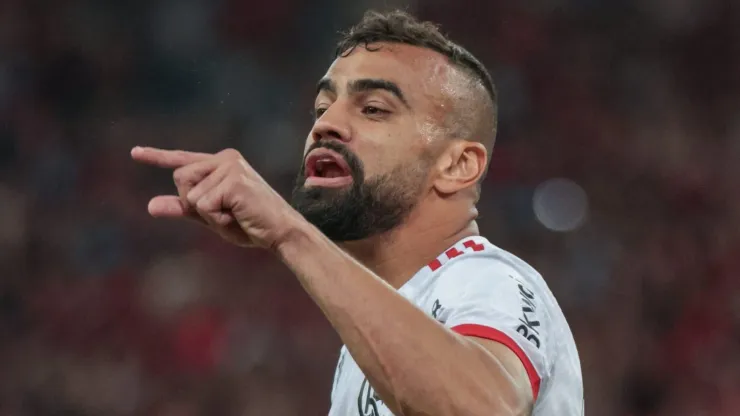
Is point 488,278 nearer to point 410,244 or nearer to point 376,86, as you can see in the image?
point 410,244

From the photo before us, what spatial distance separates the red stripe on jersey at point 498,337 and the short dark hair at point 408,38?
44.3 inches

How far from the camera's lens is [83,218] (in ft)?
21.0

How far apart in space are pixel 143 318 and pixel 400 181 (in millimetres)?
3807

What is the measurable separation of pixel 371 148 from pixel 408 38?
0.42 m

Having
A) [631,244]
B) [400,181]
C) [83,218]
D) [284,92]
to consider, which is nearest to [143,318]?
[83,218]

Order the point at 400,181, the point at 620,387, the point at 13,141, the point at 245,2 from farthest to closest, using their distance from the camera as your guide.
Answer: the point at 245,2 → the point at 13,141 → the point at 620,387 → the point at 400,181

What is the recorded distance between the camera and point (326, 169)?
2.68 m

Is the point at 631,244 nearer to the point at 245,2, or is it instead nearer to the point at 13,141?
the point at 245,2

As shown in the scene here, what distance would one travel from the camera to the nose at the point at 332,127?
2.61 meters

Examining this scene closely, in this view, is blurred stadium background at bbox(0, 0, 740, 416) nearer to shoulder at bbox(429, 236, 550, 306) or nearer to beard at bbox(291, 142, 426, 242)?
beard at bbox(291, 142, 426, 242)

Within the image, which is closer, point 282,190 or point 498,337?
point 498,337

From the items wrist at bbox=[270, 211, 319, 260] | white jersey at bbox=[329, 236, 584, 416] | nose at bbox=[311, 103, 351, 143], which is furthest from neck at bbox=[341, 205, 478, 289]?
wrist at bbox=[270, 211, 319, 260]

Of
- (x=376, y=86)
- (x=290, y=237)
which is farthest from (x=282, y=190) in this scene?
(x=290, y=237)

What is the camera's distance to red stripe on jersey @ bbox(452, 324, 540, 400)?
195 cm
